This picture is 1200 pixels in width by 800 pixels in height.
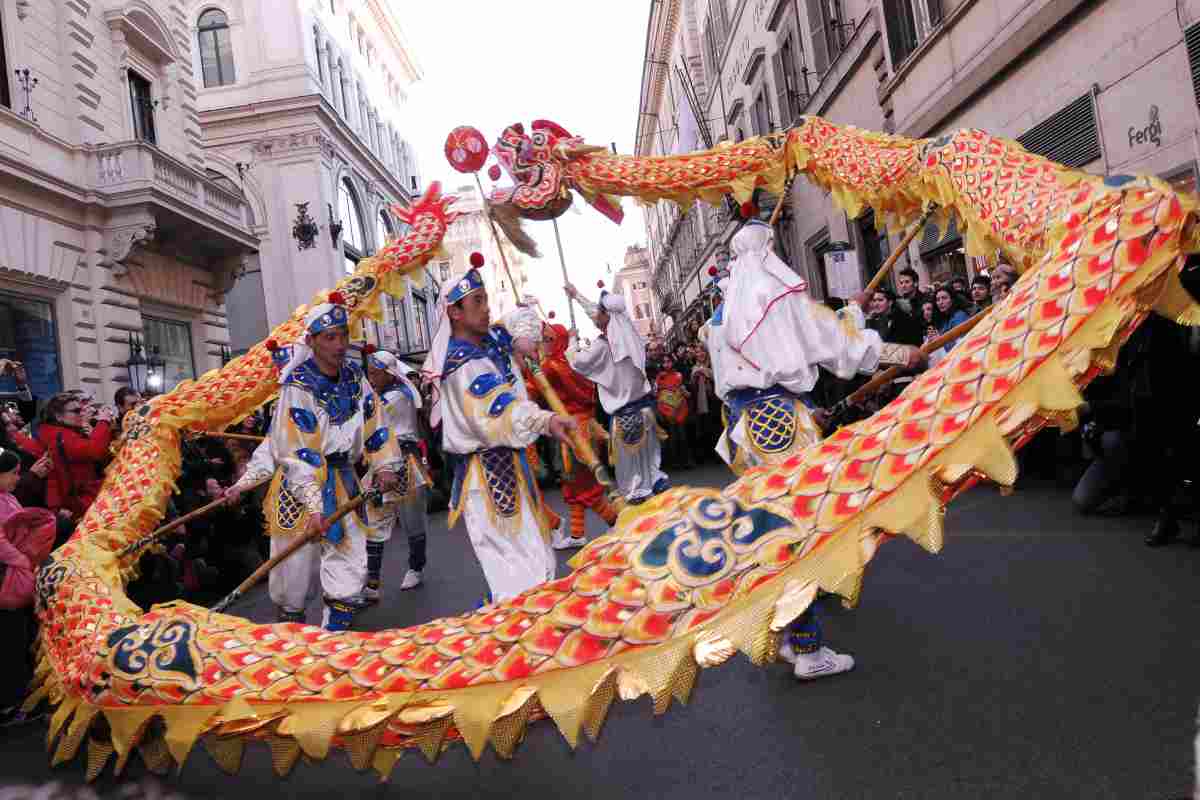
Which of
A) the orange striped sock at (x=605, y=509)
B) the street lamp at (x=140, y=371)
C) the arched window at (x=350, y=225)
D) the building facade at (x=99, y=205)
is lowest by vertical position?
the orange striped sock at (x=605, y=509)

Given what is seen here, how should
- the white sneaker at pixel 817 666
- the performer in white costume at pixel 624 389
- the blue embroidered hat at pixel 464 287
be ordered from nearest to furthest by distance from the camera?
the white sneaker at pixel 817 666 < the blue embroidered hat at pixel 464 287 < the performer in white costume at pixel 624 389

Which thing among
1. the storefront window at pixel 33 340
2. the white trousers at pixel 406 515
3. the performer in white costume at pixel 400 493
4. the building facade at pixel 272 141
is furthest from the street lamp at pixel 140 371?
the building facade at pixel 272 141

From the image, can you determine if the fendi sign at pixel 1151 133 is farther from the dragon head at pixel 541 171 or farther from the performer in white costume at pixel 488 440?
the performer in white costume at pixel 488 440

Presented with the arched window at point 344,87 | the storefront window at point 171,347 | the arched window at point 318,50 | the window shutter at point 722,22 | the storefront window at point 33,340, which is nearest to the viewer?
the storefront window at point 33,340

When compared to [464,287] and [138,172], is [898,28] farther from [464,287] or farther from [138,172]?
[138,172]

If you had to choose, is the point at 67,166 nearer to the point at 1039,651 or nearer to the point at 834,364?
the point at 834,364

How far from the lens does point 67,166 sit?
44.4 feet

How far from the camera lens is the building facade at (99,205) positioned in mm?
12250

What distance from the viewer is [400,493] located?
6.43 m

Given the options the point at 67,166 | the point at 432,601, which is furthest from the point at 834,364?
the point at 67,166

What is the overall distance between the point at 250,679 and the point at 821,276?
1758 cm

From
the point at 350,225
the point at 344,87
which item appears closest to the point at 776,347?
the point at 350,225

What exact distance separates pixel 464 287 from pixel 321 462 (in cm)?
128

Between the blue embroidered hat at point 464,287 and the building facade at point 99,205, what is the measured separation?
9.57 metres
